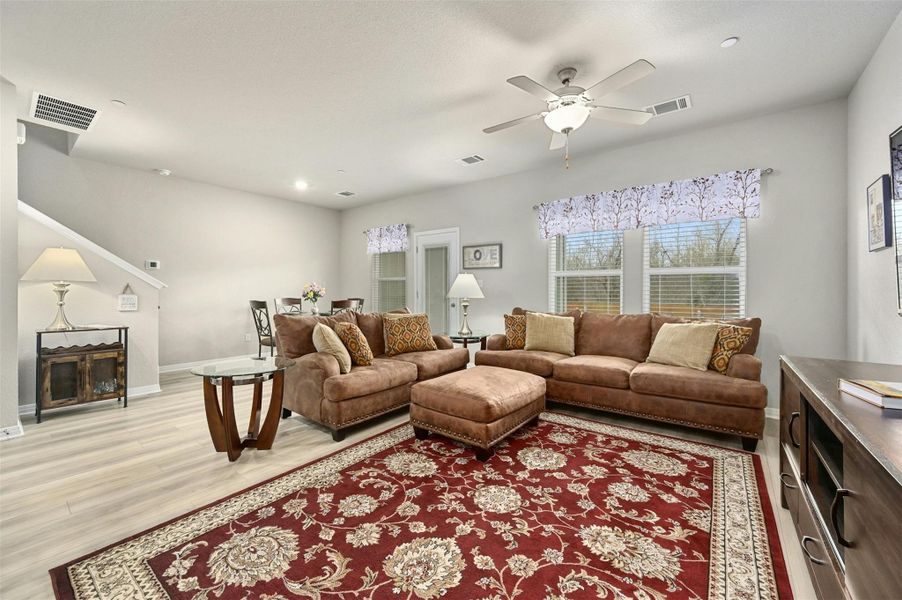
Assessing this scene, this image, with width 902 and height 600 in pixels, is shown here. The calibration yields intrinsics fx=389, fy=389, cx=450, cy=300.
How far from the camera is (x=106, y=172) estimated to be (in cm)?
489

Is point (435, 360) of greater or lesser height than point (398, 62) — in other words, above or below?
below

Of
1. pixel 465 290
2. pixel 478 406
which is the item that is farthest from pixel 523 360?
pixel 478 406

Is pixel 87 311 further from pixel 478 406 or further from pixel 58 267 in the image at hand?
pixel 478 406

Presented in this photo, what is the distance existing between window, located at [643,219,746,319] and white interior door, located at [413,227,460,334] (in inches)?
105

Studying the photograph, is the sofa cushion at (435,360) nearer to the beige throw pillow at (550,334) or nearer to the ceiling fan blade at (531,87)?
the beige throw pillow at (550,334)

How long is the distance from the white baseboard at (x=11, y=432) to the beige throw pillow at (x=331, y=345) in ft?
7.73

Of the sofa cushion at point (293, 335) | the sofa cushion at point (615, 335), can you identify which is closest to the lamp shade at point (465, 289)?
the sofa cushion at point (615, 335)

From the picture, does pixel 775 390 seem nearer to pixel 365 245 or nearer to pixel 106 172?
pixel 365 245

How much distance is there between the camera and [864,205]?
2.85m

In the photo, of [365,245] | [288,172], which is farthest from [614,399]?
[365,245]

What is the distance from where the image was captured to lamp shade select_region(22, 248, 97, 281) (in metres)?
3.43

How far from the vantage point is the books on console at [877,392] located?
1.13 m

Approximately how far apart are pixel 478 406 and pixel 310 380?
1387 mm

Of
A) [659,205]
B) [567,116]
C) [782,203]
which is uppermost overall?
[567,116]
